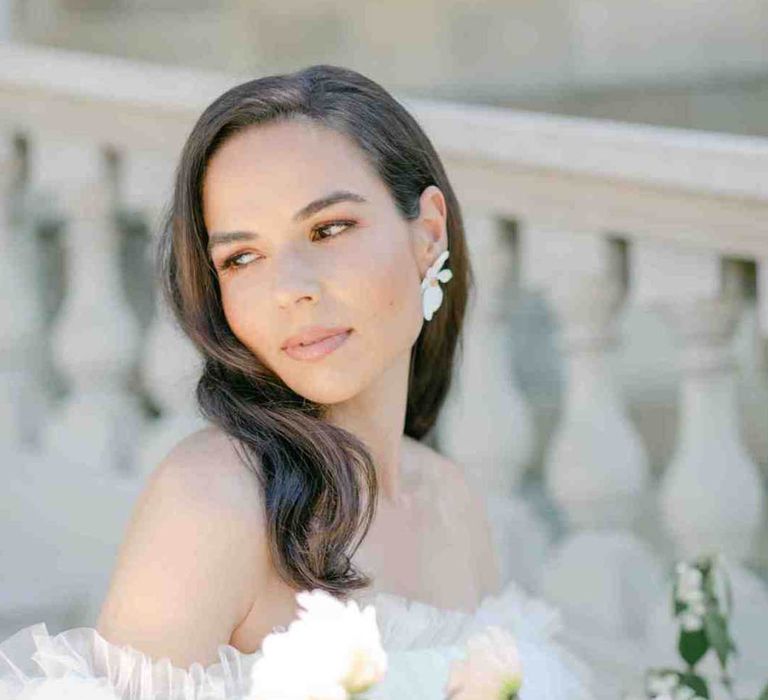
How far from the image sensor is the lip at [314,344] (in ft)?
6.37

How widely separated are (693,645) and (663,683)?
212mm

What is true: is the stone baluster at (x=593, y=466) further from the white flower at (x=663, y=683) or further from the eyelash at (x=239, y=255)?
the eyelash at (x=239, y=255)

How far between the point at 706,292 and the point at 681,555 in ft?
1.65

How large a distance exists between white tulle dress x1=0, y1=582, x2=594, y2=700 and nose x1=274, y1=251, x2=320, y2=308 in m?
0.39

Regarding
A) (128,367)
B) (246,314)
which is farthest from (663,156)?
(128,367)

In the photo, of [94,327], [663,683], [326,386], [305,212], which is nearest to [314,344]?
[326,386]

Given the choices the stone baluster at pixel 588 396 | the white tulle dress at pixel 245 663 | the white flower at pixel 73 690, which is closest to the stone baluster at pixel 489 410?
the stone baluster at pixel 588 396

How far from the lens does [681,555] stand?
9.52 feet

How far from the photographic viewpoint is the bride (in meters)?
1.78

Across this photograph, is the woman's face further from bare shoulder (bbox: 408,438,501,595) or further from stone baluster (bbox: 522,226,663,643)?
stone baluster (bbox: 522,226,663,643)

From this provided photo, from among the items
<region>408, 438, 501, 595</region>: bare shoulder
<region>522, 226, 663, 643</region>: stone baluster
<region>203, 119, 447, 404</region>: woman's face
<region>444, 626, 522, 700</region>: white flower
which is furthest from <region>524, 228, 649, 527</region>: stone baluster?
<region>444, 626, 522, 700</region>: white flower

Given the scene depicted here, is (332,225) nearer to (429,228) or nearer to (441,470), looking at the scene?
(429,228)

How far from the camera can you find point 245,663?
1798 mm

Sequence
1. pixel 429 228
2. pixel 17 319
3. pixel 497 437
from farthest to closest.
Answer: pixel 17 319, pixel 497 437, pixel 429 228
